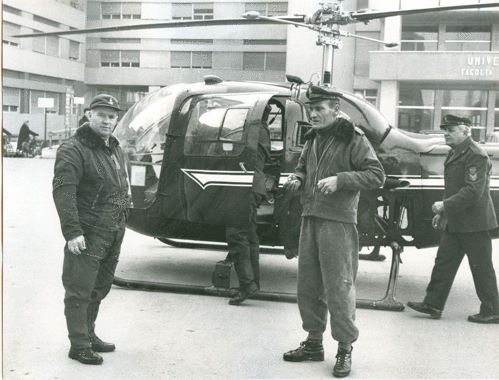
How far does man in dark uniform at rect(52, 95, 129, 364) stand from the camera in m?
3.92

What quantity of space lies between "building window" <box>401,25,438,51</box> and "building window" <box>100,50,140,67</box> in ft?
8.50

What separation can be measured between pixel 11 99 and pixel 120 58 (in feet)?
4.72

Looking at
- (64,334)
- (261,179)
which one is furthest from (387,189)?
(64,334)

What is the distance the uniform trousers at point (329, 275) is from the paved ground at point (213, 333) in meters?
0.31

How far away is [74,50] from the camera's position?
606 cm

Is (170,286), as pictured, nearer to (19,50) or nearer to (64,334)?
(64,334)

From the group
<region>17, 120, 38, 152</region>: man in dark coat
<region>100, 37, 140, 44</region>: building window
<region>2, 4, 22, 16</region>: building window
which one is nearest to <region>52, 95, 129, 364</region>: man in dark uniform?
<region>2, 4, 22, 16</region>: building window

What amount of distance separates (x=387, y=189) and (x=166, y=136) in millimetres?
2138

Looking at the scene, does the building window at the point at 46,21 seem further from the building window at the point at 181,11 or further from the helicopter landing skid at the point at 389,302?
the helicopter landing skid at the point at 389,302

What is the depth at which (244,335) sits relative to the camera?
188 inches

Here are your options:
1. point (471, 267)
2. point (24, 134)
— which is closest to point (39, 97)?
point (24, 134)

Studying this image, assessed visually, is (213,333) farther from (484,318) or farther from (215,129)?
(484,318)

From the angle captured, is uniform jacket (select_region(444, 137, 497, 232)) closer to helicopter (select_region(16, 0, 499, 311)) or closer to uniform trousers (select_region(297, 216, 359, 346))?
helicopter (select_region(16, 0, 499, 311))

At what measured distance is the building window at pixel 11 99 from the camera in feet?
15.6
